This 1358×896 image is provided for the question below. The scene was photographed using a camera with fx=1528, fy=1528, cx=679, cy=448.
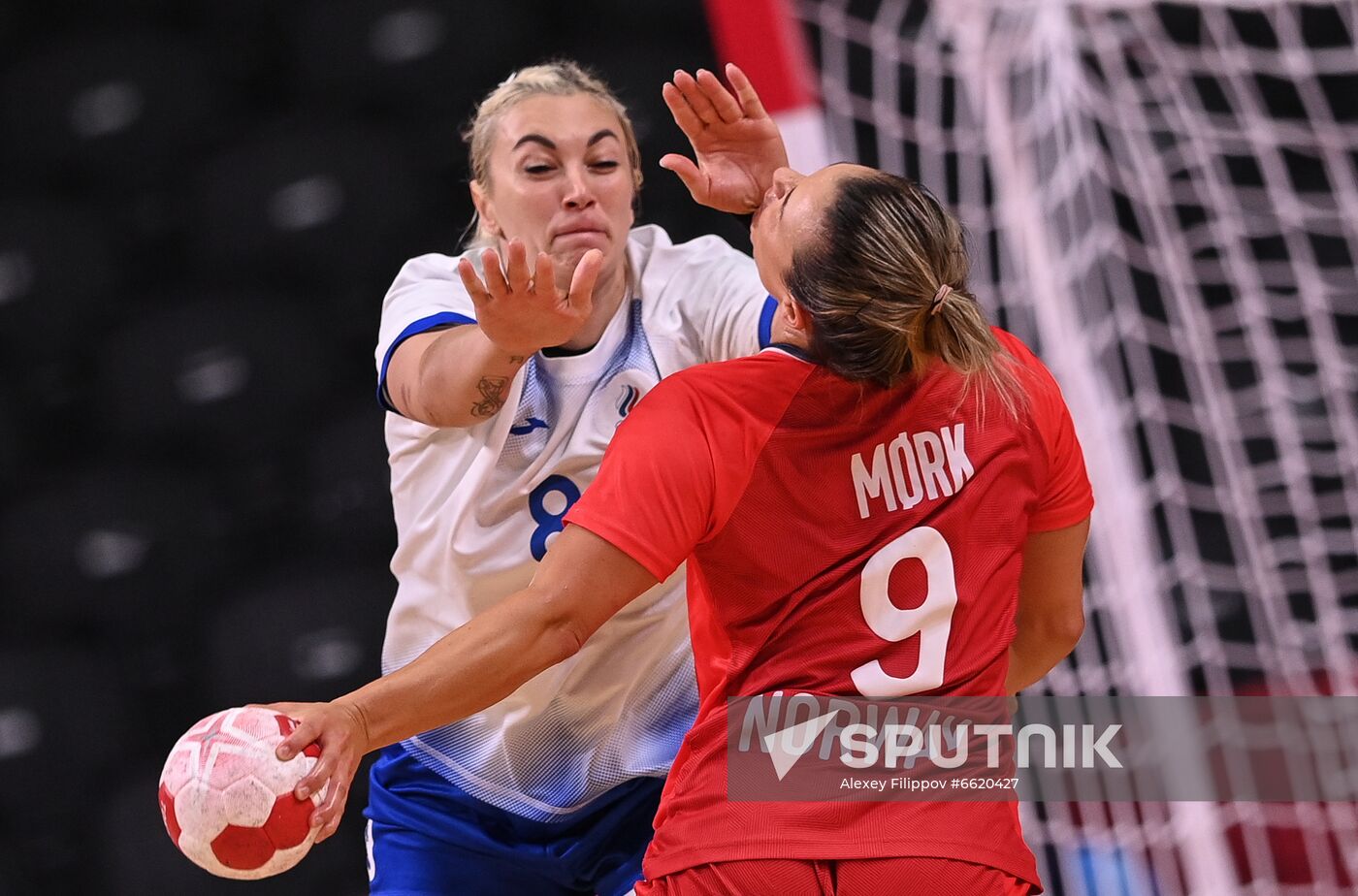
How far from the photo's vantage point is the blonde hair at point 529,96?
1.90m

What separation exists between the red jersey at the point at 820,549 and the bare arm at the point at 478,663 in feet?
0.11

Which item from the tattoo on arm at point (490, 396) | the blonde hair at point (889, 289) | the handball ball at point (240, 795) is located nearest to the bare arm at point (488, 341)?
the tattoo on arm at point (490, 396)

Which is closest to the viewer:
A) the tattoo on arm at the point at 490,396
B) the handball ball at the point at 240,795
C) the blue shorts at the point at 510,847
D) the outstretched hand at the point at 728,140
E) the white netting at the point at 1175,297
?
the handball ball at the point at 240,795

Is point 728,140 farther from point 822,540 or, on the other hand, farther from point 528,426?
point 822,540

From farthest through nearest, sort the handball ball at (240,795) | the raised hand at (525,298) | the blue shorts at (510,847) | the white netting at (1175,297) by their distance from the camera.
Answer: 1. the white netting at (1175,297)
2. the blue shorts at (510,847)
3. the raised hand at (525,298)
4. the handball ball at (240,795)

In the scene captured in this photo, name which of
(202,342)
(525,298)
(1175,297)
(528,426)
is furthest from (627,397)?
(1175,297)

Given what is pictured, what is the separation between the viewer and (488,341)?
1546 millimetres

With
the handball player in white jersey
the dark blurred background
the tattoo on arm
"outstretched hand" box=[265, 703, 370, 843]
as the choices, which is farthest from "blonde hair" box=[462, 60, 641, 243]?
the dark blurred background

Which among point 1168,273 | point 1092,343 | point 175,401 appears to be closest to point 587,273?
point 1092,343

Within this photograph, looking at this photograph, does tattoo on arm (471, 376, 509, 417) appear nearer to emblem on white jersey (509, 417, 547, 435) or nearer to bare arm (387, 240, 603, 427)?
bare arm (387, 240, 603, 427)

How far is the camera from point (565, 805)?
1.86m

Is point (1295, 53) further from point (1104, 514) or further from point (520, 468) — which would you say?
point (520, 468)

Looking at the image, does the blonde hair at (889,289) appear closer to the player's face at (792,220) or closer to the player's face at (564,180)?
the player's face at (792,220)

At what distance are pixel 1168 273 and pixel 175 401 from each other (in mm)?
2105
